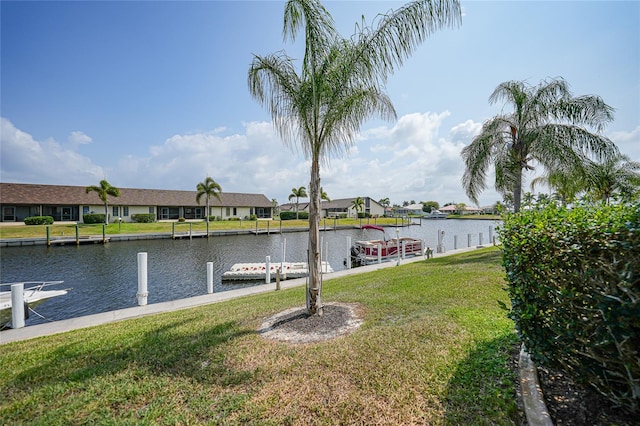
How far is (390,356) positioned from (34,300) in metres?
11.9

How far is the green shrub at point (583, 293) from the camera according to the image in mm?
2082

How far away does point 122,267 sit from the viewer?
1695 cm

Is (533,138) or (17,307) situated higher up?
(533,138)

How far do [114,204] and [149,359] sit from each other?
4314 centimetres

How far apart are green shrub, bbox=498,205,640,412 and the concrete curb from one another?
0.32 meters

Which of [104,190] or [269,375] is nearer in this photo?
[269,375]

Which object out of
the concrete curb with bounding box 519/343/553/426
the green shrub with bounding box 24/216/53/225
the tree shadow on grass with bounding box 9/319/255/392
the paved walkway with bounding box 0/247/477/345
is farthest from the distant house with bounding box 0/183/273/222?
the concrete curb with bounding box 519/343/553/426

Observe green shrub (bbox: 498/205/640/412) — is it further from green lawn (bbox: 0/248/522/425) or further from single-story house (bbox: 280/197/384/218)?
single-story house (bbox: 280/197/384/218)

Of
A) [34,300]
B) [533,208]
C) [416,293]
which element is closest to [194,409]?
[533,208]

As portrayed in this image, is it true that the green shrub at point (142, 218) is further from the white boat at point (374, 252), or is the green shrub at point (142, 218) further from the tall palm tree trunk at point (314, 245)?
the tall palm tree trunk at point (314, 245)

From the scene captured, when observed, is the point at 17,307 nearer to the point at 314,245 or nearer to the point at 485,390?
the point at 314,245

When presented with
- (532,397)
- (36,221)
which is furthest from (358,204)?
(532,397)

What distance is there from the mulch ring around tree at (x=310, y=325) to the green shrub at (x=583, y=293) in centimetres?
265

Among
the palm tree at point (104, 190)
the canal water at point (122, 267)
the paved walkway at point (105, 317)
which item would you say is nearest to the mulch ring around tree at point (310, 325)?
the paved walkway at point (105, 317)
